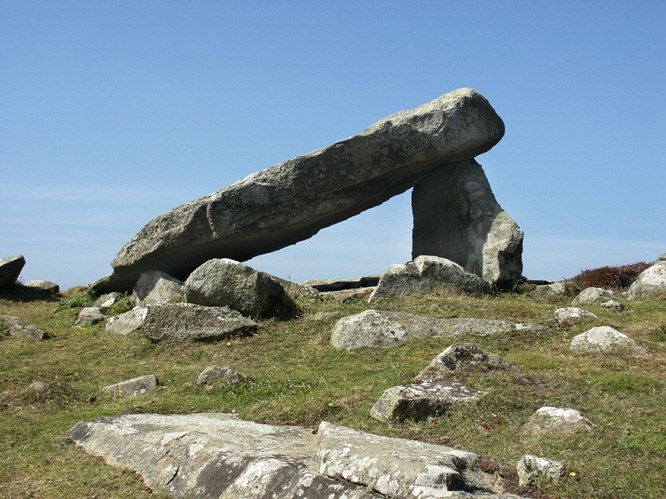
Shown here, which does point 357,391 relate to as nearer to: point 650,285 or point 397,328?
point 397,328

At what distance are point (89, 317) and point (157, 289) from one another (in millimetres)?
1927

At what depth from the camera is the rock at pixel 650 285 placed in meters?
16.4

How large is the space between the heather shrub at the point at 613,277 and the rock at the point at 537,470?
1682 cm

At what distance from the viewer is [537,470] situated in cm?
566

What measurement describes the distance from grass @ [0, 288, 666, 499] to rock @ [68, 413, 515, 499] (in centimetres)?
29

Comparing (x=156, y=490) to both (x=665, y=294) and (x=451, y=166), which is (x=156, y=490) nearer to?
(x=665, y=294)

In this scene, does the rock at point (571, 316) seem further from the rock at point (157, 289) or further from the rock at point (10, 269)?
the rock at point (10, 269)

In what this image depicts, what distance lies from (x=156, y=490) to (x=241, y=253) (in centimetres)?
1447

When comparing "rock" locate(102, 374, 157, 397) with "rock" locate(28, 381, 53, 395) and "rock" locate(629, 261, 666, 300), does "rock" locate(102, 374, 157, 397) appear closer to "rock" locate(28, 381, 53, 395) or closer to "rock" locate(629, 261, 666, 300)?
"rock" locate(28, 381, 53, 395)

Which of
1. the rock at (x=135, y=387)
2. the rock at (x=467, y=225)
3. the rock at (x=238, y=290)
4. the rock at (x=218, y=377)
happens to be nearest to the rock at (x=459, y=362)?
the rock at (x=218, y=377)

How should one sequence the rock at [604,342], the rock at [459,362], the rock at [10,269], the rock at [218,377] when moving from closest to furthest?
the rock at [459,362], the rock at [218,377], the rock at [604,342], the rock at [10,269]

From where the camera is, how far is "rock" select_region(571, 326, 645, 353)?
417 inches

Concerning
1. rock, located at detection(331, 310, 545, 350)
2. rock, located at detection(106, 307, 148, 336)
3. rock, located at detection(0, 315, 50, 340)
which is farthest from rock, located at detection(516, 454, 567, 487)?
rock, located at detection(0, 315, 50, 340)

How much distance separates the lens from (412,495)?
4.90 meters
